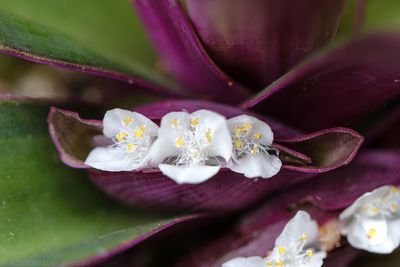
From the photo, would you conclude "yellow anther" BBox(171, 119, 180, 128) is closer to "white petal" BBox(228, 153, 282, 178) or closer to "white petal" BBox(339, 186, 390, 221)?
"white petal" BBox(228, 153, 282, 178)

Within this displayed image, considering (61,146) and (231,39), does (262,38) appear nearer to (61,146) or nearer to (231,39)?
(231,39)

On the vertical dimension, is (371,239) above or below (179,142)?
below

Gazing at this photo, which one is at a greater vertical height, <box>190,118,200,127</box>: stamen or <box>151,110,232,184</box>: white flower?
<box>190,118,200,127</box>: stamen

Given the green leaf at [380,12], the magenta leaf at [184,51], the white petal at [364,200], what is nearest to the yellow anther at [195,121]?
the magenta leaf at [184,51]

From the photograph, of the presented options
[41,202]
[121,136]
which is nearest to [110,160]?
[121,136]

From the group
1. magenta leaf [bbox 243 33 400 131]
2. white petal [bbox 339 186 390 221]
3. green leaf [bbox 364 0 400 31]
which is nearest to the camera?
magenta leaf [bbox 243 33 400 131]

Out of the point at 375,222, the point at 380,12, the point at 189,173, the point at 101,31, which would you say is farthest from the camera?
the point at 101,31

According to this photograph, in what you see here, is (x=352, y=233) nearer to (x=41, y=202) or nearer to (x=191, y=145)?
(x=191, y=145)

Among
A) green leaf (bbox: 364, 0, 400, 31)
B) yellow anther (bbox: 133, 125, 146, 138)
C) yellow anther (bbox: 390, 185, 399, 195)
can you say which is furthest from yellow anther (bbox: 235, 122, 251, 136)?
green leaf (bbox: 364, 0, 400, 31)
